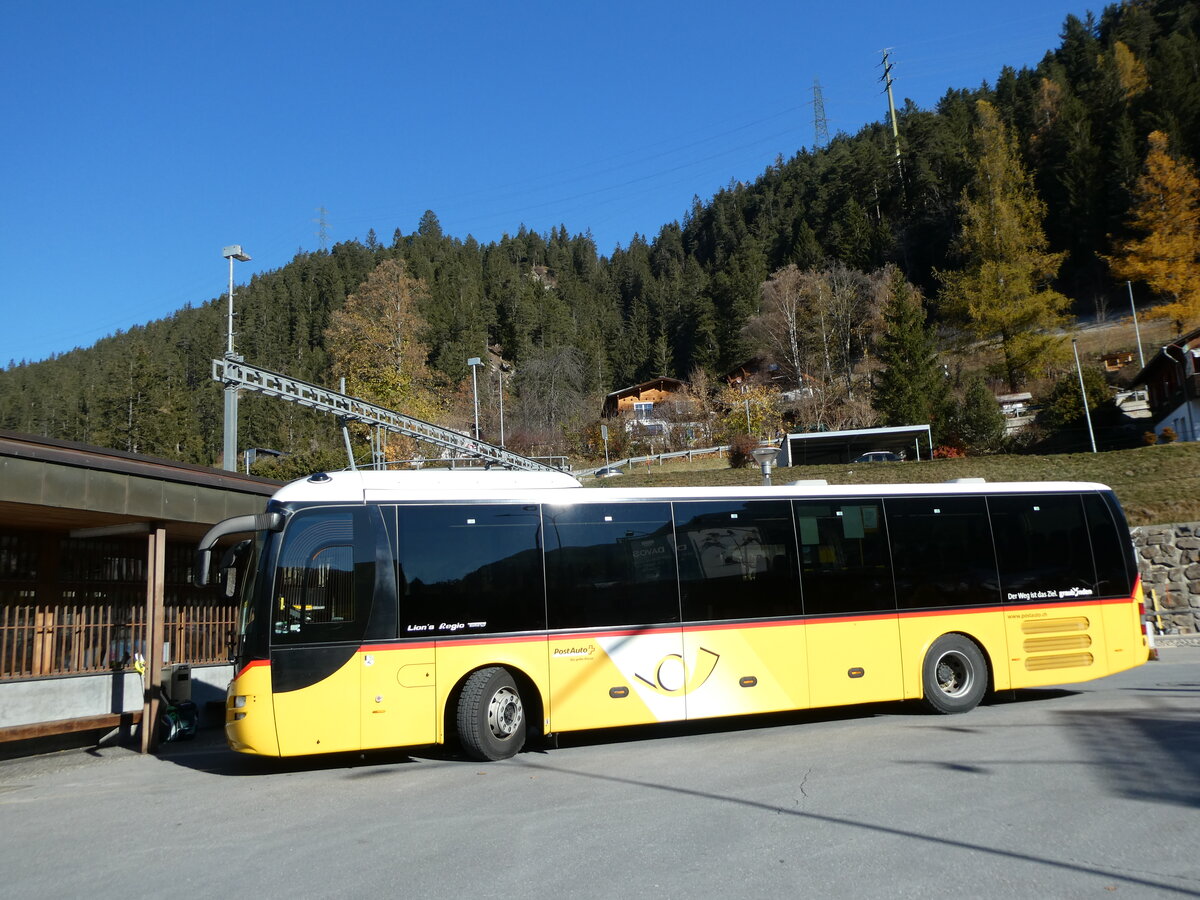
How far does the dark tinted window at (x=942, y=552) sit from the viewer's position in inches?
436

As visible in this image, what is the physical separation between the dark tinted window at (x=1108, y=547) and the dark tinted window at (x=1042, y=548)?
4.9 inches

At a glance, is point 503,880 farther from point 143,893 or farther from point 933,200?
point 933,200

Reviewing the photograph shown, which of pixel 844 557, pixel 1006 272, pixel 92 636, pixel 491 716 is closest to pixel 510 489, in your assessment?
pixel 491 716

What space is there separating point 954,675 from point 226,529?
30.2 feet

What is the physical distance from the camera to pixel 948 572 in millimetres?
11242

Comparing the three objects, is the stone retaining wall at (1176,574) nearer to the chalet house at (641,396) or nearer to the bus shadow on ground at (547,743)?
the bus shadow on ground at (547,743)

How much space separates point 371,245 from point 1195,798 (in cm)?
13660

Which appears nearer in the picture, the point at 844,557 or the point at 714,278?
the point at 844,557

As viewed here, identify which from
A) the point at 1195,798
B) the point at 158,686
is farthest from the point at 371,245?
the point at 1195,798

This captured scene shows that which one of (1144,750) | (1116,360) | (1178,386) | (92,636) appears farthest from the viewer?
(1116,360)

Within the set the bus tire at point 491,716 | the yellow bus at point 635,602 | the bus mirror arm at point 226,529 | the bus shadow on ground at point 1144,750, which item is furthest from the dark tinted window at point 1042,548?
the bus mirror arm at point 226,529

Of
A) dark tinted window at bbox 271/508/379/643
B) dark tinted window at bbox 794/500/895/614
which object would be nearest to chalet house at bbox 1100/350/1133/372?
dark tinted window at bbox 794/500/895/614

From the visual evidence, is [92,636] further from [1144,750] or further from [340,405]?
[1144,750]

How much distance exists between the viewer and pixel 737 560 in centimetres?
1045
